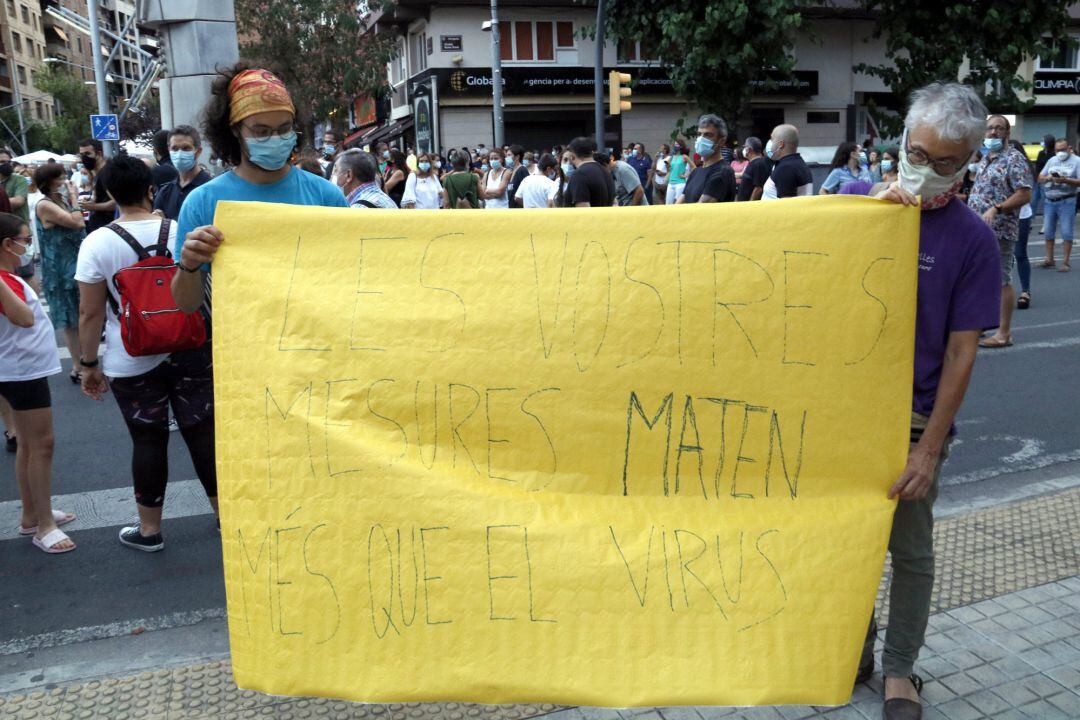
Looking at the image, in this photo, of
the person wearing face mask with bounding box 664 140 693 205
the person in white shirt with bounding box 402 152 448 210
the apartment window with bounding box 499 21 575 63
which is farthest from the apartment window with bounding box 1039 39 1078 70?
the person in white shirt with bounding box 402 152 448 210

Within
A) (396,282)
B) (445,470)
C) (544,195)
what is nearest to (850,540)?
(445,470)

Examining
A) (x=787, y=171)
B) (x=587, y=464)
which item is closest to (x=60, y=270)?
(x=787, y=171)

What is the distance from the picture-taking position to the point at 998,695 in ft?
9.21

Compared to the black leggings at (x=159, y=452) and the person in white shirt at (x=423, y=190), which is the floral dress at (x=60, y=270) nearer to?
the black leggings at (x=159, y=452)

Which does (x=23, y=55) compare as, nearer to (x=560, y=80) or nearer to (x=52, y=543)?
(x=560, y=80)

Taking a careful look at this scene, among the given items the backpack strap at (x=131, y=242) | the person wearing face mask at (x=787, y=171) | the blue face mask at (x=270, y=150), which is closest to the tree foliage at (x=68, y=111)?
the person wearing face mask at (x=787, y=171)

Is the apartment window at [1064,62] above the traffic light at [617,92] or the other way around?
above

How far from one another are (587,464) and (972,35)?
952 inches

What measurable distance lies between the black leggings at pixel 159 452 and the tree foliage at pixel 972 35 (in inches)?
872

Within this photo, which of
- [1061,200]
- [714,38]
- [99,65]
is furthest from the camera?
[99,65]

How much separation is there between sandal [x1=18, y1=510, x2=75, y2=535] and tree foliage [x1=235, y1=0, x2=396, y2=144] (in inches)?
1049

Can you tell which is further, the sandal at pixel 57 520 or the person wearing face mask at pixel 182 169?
the person wearing face mask at pixel 182 169

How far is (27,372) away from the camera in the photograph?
4059 mm

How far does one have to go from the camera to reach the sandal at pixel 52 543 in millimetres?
4285
